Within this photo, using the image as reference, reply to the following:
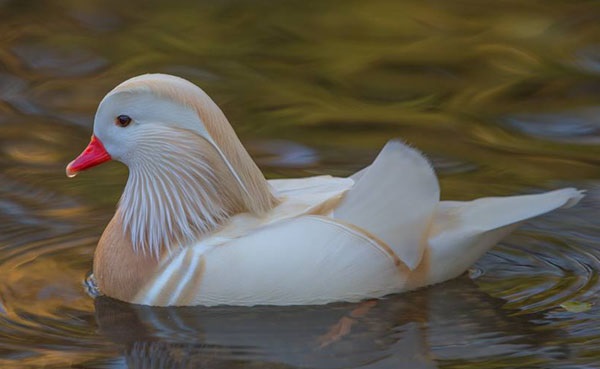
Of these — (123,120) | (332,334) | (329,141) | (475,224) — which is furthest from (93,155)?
(329,141)

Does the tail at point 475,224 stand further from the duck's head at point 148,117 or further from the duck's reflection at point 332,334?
the duck's head at point 148,117

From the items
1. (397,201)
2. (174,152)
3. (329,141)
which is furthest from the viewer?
(329,141)

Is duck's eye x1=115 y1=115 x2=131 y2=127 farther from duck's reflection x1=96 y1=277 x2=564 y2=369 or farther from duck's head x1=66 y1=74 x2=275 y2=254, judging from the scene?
duck's reflection x1=96 y1=277 x2=564 y2=369

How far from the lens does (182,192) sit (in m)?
6.27

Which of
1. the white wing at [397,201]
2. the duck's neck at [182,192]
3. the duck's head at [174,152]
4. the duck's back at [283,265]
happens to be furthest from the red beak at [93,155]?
the white wing at [397,201]

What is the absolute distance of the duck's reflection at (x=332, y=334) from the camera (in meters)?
5.61

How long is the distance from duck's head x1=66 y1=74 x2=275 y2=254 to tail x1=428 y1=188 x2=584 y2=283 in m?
0.79

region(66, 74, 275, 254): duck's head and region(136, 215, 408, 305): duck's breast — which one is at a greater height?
region(66, 74, 275, 254): duck's head

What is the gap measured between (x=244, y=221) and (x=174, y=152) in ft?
1.43

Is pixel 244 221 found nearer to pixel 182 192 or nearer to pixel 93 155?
pixel 182 192

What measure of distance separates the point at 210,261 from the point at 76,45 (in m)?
4.43

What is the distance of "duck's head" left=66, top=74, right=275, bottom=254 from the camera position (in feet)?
19.8

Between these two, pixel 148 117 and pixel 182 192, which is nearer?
pixel 148 117

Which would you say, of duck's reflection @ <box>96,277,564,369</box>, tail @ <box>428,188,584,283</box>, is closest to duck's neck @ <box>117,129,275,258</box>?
duck's reflection @ <box>96,277,564,369</box>
